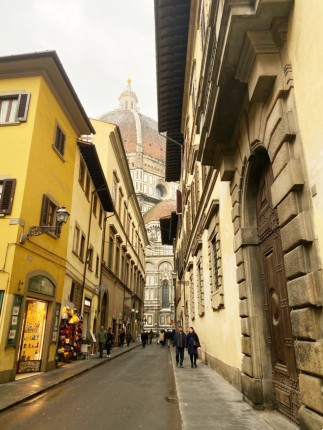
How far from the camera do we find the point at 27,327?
13008mm

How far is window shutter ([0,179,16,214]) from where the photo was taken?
1162 cm

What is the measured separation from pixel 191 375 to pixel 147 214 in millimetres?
78726

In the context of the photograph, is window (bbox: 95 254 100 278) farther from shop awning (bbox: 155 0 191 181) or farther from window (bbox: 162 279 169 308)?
window (bbox: 162 279 169 308)

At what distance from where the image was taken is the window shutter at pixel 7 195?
1162 centimetres

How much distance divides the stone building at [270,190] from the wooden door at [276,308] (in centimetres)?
2

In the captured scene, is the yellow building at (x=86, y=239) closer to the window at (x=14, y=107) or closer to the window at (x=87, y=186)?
the window at (x=87, y=186)

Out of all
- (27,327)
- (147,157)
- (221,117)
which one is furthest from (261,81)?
(147,157)

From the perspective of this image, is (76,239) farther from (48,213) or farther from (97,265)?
(97,265)

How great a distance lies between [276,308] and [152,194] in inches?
3544

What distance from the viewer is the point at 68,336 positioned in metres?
15.9

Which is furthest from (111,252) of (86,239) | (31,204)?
(31,204)

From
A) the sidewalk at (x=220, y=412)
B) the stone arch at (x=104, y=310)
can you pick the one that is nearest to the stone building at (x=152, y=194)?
the stone arch at (x=104, y=310)

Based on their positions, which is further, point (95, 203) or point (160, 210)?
point (160, 210)

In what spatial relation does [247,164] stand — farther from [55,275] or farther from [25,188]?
[55,275]
